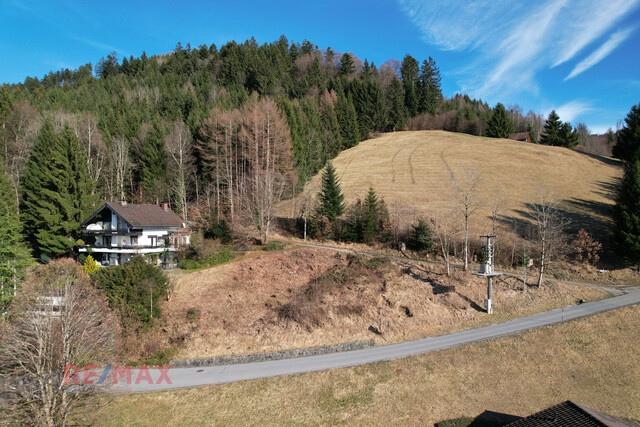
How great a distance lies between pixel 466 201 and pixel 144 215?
112ft

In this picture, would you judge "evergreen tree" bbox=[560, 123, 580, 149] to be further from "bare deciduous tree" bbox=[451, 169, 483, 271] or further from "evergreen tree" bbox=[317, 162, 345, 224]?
"evergreen tree" bbox=[317, 162, 345, 224]

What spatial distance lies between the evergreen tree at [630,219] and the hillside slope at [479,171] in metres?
4.72

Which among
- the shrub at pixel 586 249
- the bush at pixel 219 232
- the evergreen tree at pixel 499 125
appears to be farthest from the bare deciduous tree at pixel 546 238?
the evergreen tree at pixel 499 125

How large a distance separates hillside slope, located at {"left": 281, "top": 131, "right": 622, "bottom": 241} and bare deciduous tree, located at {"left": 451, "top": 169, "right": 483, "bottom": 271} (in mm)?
1193

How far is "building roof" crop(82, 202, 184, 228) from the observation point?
3458 cm

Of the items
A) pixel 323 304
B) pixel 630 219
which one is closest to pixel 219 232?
pixel 323 304

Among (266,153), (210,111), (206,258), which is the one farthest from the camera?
(210,111)

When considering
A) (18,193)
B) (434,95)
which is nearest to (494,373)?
(18,193)

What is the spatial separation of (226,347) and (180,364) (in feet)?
10.2

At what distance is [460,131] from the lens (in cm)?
9056

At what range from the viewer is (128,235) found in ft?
116

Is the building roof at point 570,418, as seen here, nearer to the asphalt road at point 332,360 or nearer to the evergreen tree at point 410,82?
the asphalt road at point 332,360

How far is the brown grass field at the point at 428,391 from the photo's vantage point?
50.8 ft

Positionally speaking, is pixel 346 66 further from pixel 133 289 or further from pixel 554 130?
pixel 133 289
